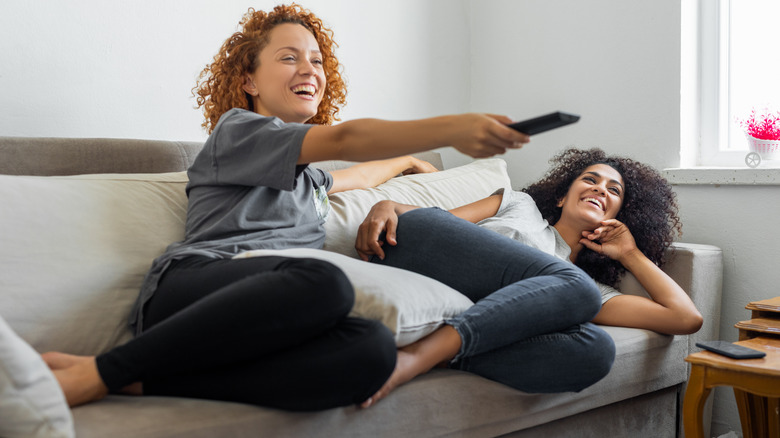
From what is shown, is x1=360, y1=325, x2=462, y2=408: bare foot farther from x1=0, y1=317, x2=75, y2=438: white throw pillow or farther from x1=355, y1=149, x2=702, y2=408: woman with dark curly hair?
x1=0, y1=317, x2=75, y2=438: white throw pillow

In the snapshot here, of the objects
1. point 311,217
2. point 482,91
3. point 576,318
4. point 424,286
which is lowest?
point 576,318

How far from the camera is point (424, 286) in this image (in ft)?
4.15

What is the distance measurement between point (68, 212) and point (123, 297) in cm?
20

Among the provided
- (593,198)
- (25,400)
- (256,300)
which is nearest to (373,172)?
(593,198)

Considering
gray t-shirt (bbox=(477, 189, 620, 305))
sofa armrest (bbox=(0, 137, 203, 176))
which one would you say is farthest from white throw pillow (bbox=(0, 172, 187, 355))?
gray t-shirt (bbox=(477, 189, 620, 305))

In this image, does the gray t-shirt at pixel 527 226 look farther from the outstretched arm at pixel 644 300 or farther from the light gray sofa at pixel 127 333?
the light gray sofa at pixel 127 333

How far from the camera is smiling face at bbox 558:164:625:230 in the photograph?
6.15 ft

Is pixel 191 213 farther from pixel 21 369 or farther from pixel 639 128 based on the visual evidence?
pixel 639 128

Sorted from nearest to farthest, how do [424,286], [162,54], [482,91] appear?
[424,286] < [162,54] < [482,91]

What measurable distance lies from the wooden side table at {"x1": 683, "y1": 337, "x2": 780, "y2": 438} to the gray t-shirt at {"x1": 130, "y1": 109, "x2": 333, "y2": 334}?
35.3 inches

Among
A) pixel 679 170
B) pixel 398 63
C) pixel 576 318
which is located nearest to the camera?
pixel 576 318

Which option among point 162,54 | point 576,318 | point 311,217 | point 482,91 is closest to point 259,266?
point 311,217

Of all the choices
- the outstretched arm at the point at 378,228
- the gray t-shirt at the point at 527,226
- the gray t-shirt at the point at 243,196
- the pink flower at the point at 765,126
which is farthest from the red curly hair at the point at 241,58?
the pink flower at the point at 765,126

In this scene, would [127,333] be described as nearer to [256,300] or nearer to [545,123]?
[256,300]
